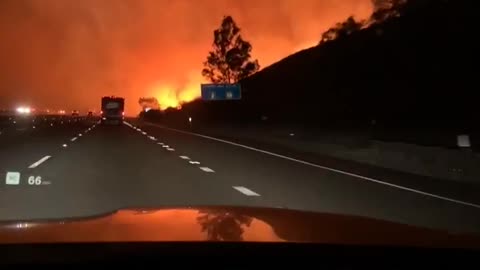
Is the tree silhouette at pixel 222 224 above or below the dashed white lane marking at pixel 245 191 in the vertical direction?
above

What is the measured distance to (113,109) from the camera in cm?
8806

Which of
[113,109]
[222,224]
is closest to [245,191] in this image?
[222,224]

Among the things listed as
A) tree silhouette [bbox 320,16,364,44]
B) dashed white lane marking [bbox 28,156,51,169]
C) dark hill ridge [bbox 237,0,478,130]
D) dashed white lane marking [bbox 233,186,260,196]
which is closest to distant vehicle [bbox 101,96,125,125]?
dark hill ridge [bbox 237,0,478,130]

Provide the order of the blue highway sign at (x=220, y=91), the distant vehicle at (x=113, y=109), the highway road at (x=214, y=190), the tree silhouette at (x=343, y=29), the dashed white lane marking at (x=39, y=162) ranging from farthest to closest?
the tree silhouette at (x=343, y=29) → the distant vehicle at (x=113, y=109) → the blue highway sign at (x=220, y=91) → the dashed white lane marking at (x=39, y=162) → the highway road at (x=214, y=190)

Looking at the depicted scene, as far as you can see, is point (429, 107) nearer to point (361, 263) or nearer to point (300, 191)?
point (300, 191)

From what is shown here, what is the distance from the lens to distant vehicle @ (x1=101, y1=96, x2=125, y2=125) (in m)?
87.9

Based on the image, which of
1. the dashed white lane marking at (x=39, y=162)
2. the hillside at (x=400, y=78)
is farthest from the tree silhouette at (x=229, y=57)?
the dashed white lane marking at (x=39, y=162)

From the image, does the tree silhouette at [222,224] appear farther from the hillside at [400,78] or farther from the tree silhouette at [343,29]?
the tree silhouette at [343,29]

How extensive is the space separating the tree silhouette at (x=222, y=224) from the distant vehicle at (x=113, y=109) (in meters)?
82.2

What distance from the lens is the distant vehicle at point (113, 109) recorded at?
8794 centimetres

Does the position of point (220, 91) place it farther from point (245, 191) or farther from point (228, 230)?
point (228, 230)

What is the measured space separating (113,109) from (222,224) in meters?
83.4

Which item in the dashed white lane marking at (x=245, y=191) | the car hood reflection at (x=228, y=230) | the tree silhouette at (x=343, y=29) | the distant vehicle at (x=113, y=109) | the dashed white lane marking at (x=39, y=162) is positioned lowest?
the dashed white lane marking at (x=245, y=191)

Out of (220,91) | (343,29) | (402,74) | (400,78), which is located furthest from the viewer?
(343,29)
